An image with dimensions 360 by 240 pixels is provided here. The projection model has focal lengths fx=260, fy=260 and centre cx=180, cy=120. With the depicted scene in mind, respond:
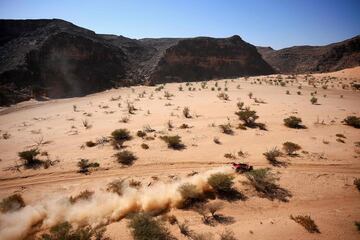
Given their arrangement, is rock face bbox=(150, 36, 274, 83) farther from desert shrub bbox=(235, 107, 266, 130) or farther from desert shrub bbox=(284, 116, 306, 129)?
desert shrub bbox=(284, 116, 306, 129)

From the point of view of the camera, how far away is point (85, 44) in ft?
137

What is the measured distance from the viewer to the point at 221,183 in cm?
822

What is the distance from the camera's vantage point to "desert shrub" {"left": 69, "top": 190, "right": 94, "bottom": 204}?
7.87m

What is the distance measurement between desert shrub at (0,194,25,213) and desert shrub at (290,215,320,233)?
305 inches

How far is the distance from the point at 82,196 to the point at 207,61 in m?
48.5

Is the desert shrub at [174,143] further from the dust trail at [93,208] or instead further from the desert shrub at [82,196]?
the desert shrub at [82,196]

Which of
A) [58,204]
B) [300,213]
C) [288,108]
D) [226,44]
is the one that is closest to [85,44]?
[226,44]

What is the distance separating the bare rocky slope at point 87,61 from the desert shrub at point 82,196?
24209mm

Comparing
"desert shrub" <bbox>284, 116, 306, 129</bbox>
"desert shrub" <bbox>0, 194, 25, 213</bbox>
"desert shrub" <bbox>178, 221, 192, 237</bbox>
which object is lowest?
"desert shrub" <bbox>178, 221, 192, 237</bbox>

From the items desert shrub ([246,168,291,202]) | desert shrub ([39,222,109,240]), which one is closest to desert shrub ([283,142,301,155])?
desert shrub ([246,168,291,202])

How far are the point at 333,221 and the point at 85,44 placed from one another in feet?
140

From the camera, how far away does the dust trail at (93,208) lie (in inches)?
268

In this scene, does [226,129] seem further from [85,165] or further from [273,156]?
[85,165]

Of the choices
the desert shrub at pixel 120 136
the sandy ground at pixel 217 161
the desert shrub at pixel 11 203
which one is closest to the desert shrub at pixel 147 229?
the sandy ground at pixel 217 161
